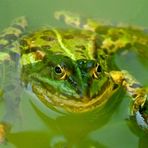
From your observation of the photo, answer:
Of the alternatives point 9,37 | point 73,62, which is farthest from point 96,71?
point 9,37

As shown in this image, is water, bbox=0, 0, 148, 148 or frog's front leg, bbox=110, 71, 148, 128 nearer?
water, bbox=0, 0, 148, 148

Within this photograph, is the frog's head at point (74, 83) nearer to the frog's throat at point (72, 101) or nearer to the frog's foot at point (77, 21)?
the frog's throat at point (72, 101)

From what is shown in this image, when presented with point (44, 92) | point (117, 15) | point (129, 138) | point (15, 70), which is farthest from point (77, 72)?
point (117, 15)

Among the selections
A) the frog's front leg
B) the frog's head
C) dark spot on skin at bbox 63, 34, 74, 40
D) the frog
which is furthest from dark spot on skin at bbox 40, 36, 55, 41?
the frog's front leg

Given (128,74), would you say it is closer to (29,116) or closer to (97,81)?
(97,81)

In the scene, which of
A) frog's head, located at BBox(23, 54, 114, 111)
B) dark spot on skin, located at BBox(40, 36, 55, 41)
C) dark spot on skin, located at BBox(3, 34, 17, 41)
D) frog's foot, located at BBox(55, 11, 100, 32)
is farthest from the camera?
frog's foot, located at BBox(55, 11, 100, 32)

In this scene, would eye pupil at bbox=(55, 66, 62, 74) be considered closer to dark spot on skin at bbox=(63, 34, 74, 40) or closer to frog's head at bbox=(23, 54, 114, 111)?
frog's head at bbox=(23, 54, 114, 111)

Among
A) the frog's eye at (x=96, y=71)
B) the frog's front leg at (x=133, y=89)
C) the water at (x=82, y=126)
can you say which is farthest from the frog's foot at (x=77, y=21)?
the frog's eye at (x=96, y=71)
